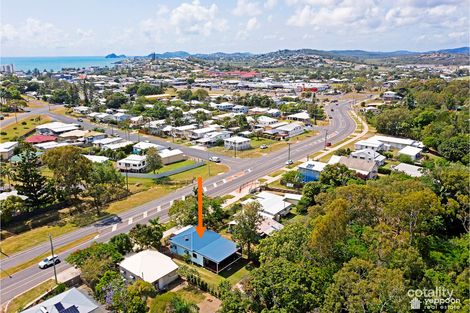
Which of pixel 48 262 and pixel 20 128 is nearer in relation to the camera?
pixel 48 262

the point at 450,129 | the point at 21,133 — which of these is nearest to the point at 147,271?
the point at 450,129

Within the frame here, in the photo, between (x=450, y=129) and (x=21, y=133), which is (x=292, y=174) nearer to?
(x=450, y=129)

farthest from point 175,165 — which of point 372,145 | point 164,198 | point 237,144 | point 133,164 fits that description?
point 372,145

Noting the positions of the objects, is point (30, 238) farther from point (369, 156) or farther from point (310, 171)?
point (369, 156)

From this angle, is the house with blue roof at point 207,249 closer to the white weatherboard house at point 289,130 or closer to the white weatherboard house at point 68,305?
the white weatherboard house at point 68,305

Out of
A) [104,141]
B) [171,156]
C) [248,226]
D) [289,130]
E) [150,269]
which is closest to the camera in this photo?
[150,269]
